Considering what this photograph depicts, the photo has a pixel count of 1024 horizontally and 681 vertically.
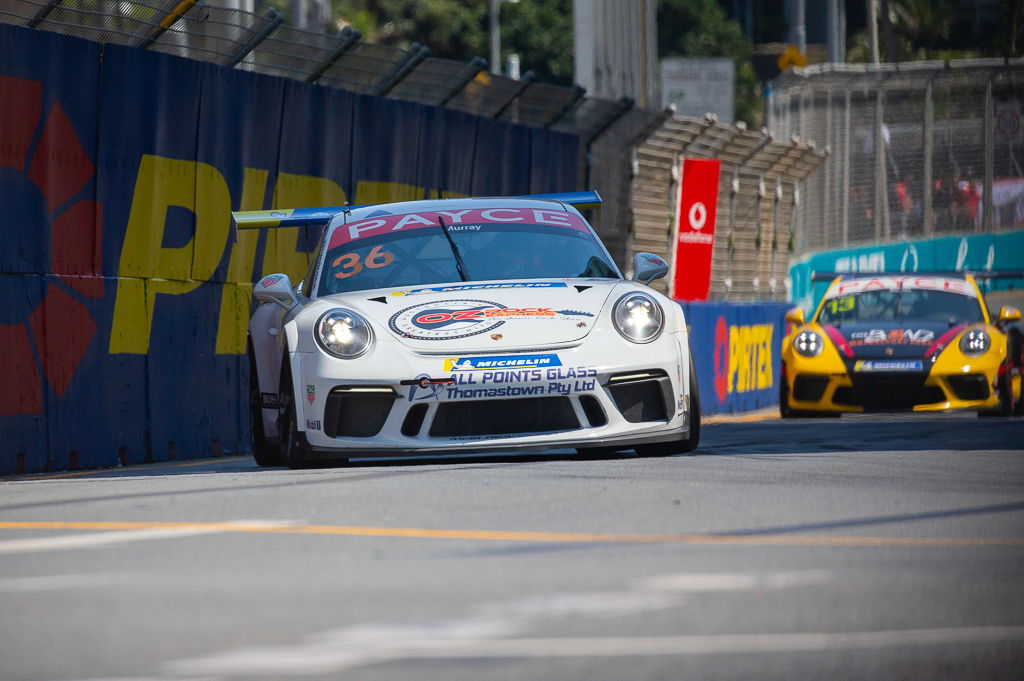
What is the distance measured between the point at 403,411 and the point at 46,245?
9.81 ft

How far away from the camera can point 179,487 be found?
24.8 feet

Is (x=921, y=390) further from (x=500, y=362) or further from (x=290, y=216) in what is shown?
(x=500, y=362)

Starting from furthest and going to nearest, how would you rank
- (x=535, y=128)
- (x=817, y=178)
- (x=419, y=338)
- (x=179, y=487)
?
(x=817, y=178)
(x=535, y=128)
(x=419, y=338)
(x=179, y=487)

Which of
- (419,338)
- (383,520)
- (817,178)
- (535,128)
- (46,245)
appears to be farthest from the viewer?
(817,178)

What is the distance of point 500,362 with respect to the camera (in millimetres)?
7938

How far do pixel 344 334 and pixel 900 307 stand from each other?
7997 millimetres

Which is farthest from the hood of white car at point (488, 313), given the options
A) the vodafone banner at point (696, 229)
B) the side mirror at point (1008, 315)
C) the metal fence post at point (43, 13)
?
the vodafone banner at point (696, 229)

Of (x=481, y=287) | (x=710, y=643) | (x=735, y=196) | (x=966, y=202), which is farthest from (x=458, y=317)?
(x=966, y=202)

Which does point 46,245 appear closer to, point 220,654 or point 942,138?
point 220,654

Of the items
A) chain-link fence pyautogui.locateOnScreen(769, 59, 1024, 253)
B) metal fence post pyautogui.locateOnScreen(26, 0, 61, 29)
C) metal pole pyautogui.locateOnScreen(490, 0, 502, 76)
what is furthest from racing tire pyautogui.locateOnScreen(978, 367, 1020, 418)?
metal pole pyautogui.locateOnScreen(490, 0, 502, 76)

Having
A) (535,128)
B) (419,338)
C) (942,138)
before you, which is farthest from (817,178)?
(419,338)

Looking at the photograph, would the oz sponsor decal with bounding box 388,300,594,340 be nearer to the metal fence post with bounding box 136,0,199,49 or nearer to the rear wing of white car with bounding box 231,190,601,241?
the rear wing of white car with bounding box 231,190,601,241

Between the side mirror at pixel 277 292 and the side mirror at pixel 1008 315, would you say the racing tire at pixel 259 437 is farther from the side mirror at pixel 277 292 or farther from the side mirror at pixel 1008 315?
the side mirror at pixel 1008 315

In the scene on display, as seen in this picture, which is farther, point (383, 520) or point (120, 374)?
point (120, 374)
